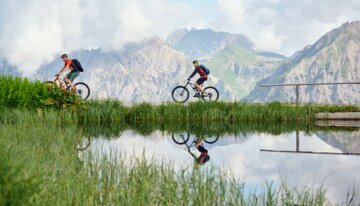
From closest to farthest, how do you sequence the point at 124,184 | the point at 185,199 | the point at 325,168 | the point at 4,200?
the point at 4,200 → the point at 185,199 → the point at 124,184 → the point at 325,168

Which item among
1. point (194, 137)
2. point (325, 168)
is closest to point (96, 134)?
point (194, 137)

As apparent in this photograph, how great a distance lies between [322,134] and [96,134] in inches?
326

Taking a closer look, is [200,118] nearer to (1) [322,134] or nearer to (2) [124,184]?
(1) [322,134]

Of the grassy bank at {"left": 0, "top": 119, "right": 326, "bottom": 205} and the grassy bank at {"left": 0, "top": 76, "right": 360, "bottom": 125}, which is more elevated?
the grassy bank at {"left": 0, "top": 76, "right": 360, "bottom": 125}

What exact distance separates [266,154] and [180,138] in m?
3.45

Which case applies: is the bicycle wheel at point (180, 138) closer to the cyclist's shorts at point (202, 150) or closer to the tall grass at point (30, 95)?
the cyclist's shorts at point (202, 150)

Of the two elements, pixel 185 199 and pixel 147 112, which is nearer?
pixel 185 199

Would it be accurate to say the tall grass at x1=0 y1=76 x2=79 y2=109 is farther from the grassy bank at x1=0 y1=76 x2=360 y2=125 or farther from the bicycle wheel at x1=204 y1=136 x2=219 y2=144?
the bicycle wheel at x1=204 y1=136 x2=219 y2=144

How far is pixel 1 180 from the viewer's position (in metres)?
4.74

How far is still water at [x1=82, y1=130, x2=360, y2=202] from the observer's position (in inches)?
370

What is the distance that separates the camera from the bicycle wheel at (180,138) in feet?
50.4

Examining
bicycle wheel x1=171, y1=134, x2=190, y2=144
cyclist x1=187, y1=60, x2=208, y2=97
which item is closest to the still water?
bicycle wheel x1=171, y1=134, x2=190, y2=144

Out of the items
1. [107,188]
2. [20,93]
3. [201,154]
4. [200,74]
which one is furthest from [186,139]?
[107,188]

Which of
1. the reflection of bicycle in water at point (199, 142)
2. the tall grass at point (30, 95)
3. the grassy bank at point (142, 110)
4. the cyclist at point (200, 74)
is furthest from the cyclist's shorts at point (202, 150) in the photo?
the tall grass at point (30, 95)
